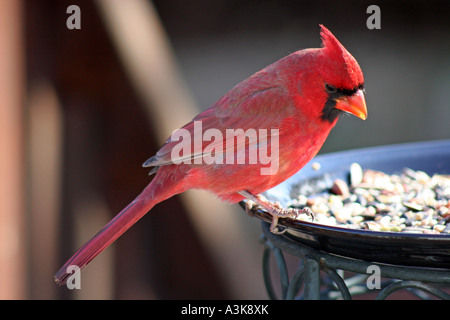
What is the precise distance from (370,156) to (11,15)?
4.99 ft

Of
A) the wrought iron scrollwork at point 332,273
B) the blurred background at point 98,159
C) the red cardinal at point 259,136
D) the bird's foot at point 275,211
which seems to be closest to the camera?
the wrought iron scrollwork at point 332,273

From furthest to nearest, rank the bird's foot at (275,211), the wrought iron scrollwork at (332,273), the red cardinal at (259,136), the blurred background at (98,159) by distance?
the blurred background at (98,159), the red cardinal at (259,136), the bird's foot at (275,211), the wrought iron scrollwork at (332,273)

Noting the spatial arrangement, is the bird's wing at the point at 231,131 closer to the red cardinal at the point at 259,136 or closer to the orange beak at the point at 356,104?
the red cardinal at the point at 259,136

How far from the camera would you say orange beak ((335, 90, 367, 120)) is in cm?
194

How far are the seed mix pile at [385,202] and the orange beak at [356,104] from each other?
1.12ft

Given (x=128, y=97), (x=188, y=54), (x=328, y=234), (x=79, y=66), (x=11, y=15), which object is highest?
(x=188, y=54)

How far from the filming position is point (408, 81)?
5.59m

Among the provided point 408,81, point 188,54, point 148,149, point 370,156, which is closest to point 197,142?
point 148,149

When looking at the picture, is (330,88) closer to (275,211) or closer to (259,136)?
(259,136)

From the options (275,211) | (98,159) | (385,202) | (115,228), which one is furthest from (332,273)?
(98,159)

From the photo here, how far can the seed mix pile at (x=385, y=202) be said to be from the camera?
1.96 metres

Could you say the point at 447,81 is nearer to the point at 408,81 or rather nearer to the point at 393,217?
the point at 408,81

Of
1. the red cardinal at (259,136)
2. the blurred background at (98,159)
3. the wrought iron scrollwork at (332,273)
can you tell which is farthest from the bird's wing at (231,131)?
the blurred background at (98,159)

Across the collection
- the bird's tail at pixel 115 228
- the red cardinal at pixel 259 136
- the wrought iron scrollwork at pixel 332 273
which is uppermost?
the red cardinal at pixel 259 136
